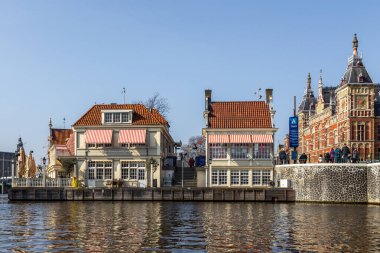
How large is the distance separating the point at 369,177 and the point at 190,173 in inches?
903

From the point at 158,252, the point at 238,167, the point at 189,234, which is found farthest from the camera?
the point at 238,167

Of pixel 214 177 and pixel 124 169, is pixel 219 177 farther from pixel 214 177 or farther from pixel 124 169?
pixel 124 169

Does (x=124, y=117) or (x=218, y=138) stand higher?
(x=124, y=117)

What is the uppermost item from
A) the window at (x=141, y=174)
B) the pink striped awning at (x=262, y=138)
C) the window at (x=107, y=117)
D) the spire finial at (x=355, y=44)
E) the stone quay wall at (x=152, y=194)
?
the spire finial at (x=355, y=44)

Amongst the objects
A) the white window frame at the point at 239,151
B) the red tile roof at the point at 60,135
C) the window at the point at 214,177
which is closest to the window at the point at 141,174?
the window at the point at 214,177

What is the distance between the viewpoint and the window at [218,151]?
73625 millimetres

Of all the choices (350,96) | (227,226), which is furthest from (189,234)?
(350,96)

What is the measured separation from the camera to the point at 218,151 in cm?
7369

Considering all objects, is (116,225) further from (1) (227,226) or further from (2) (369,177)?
(2) (369,177)

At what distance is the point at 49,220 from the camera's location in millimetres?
39406

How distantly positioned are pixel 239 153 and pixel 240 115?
200 inches

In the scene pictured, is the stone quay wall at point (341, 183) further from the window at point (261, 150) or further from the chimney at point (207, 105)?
the chimney at point (207, 105)

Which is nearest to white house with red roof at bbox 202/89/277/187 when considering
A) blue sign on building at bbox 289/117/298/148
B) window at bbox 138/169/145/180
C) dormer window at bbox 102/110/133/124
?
window at bbox 138/169/145/180

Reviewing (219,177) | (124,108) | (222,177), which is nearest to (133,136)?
(124,108)
